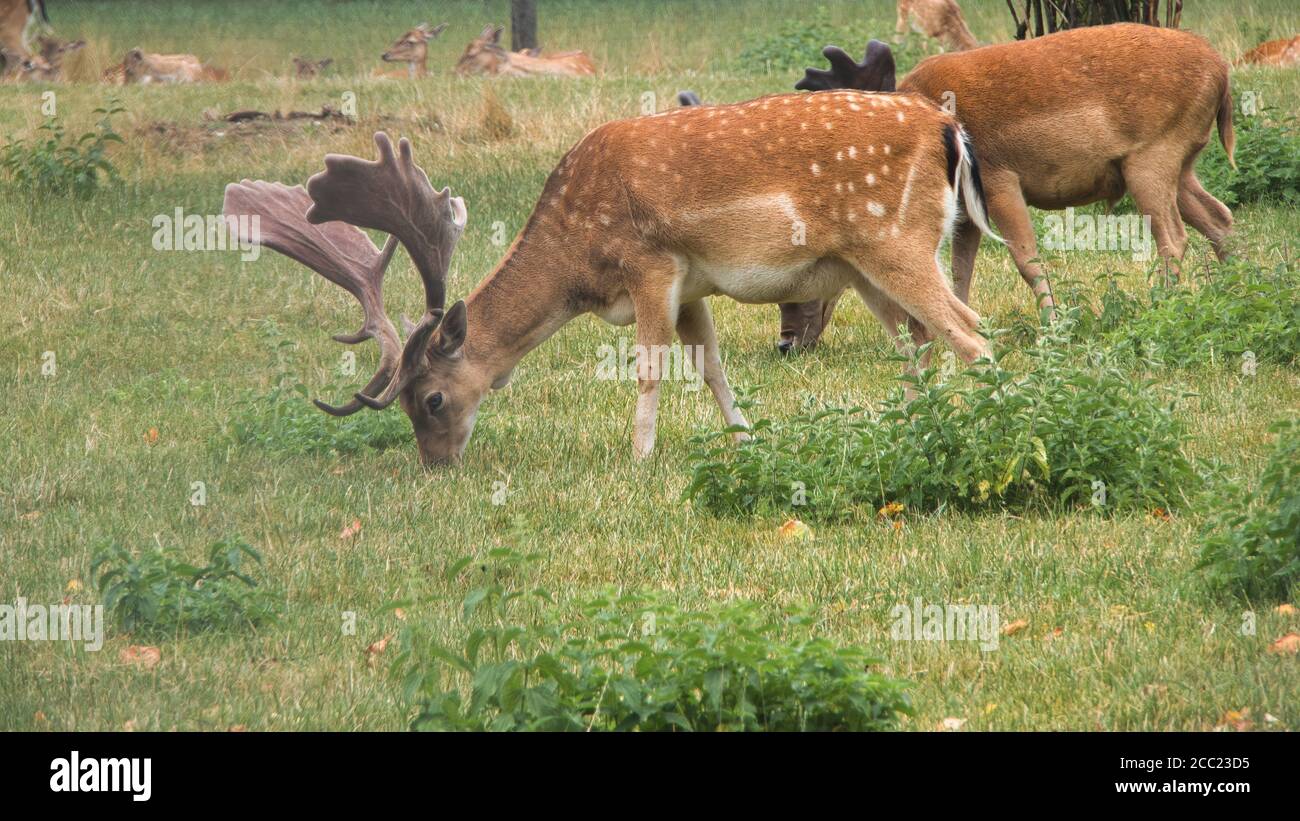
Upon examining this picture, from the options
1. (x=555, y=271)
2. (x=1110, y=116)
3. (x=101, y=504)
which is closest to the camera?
(x=101, y=504)

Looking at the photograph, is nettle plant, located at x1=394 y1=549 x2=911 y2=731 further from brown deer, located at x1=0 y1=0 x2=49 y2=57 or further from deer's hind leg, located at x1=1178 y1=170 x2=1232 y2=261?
brown deer, located at x1=0 y1=0 x2=49 y2=57

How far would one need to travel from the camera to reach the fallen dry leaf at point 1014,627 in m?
5.73

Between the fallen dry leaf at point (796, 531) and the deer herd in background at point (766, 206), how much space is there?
3.96 feet

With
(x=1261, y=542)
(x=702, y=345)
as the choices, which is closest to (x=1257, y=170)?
(x=702, y=345)

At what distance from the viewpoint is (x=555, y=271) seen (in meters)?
8.61

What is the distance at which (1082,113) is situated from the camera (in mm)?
9664

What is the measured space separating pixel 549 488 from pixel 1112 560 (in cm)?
290

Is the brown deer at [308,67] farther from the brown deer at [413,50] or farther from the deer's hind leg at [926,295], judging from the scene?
the deer's hind leg at [926,295]

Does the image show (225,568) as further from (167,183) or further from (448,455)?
(167,183)

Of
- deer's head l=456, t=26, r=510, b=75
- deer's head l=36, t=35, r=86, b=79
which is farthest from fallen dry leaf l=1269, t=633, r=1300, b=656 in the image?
deer's head l=36, t=35, r=86, b=79

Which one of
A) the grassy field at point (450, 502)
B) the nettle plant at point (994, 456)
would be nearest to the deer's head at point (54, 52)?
the grassy field at point (450, 502)

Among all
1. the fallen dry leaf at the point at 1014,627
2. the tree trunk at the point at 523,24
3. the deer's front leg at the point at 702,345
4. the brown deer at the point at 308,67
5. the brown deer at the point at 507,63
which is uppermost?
the tree trunk at the point at 523,24

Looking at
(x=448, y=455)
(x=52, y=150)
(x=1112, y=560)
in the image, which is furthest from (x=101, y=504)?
(x=52, y=150)

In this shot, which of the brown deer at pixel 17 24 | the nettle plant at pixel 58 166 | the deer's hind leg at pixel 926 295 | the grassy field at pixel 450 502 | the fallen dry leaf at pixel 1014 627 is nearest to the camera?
the grassy field at pixel 450 502
